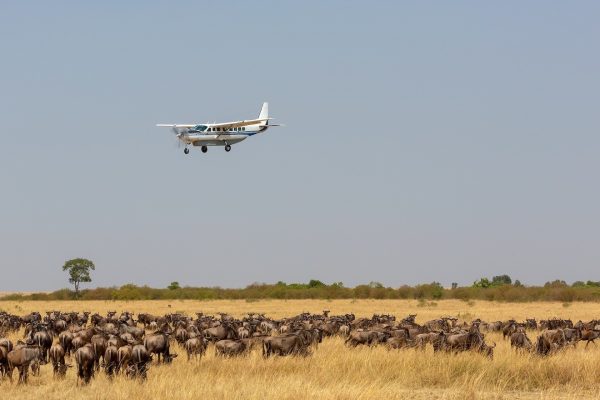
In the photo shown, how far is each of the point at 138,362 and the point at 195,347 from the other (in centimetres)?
440

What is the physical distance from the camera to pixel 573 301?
→ 7925cm

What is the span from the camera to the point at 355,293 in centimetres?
9306

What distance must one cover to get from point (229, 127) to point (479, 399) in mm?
52094

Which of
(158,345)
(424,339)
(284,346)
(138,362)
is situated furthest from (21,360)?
(424,339)

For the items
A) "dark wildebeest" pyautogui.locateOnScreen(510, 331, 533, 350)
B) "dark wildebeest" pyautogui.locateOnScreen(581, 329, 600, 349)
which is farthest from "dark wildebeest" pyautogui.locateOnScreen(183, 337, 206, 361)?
"dark wildebeest" pyautogui.locateOnScreen(581, 329, 600, 349)

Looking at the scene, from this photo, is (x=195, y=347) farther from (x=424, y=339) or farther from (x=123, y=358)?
(x=424, y=339)

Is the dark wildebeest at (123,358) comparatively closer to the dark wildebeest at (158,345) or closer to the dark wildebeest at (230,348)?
the dark wildebeest at (158,345)

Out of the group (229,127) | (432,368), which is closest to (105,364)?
(432,368)

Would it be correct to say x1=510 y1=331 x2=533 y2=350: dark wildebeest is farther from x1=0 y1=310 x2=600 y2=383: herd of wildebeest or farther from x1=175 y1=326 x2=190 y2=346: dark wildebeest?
x1=175 y1=326 x2=190 y2=346: dark wildebeest

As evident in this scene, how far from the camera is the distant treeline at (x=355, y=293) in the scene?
82.6 meters

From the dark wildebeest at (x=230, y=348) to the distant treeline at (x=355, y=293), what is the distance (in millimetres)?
59850

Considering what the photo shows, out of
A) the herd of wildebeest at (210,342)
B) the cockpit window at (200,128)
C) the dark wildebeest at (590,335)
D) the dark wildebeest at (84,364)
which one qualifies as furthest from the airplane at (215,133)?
the dark wildebeest at (84,364)

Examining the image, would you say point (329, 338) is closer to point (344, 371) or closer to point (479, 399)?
point (344, 371)

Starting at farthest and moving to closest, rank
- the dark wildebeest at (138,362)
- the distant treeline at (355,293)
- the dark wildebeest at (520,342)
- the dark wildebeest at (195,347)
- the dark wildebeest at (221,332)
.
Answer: the distant treeline at (355,293) → the dark wildebeest at (221,332) → the dark wildebeest at (520,342) → the dark wildebeest at (195,347) → the dark wildebeest at (138,362)
